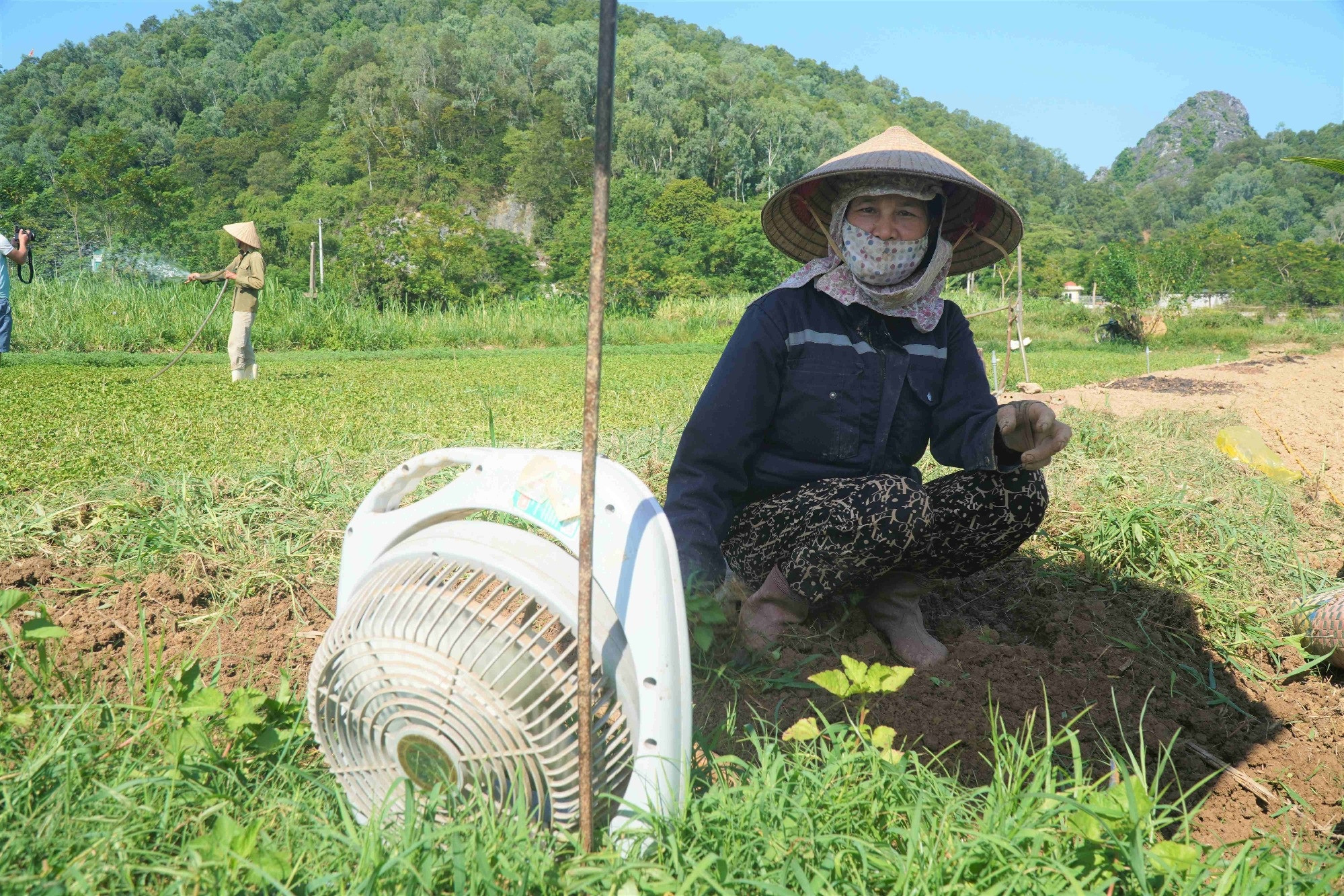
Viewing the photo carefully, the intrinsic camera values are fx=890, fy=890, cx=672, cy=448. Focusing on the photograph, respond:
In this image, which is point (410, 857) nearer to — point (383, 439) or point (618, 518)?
point (618, 518)

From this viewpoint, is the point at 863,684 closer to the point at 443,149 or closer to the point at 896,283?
the point at 896,283

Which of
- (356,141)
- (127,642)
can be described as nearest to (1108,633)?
(127,642)

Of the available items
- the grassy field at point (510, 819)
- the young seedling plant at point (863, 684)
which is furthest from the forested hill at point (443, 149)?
the young seedling plant at point (863, 684)

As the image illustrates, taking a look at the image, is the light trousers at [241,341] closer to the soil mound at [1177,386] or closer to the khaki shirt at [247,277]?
the khaki shirt at [247,277]

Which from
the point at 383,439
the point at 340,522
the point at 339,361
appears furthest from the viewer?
the point at 339,361

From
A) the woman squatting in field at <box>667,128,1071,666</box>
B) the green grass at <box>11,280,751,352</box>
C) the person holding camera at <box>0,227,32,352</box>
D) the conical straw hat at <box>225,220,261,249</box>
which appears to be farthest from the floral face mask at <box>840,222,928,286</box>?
the green grass at <box>11,280,751,352</box>

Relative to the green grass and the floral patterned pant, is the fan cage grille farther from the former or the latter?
the green grass

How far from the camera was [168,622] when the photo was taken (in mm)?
1980

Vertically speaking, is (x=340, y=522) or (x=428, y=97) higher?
(x=428, y=97)

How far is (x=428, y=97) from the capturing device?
6775 centimetres

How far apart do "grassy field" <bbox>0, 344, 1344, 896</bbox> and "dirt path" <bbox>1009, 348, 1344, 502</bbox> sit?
1.39 m

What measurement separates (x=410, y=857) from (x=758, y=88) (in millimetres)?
83235

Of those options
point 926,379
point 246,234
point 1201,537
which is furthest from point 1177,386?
point 246,234

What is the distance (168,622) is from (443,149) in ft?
224
